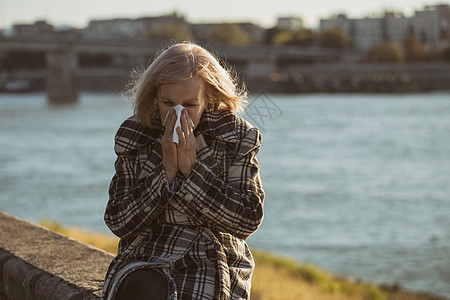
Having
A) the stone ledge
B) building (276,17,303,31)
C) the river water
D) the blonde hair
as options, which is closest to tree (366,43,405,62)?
building (276,17,303,31)

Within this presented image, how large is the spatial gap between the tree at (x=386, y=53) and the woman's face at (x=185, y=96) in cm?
5268

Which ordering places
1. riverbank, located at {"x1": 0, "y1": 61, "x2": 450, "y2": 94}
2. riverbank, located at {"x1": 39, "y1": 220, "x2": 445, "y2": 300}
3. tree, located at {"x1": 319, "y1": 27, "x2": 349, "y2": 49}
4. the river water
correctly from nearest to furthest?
1. riverbank, located at {"x1": 39, "y1": 220, "x2": 445, "y2": 300}
2. the river water
3. riverbank, located at {"x1": 0, "y1": 61, "x2": 450, "y2": 94}
4. tree, located at {"x1": 319, "y1": 27, "x2": 349, "y2": 49}

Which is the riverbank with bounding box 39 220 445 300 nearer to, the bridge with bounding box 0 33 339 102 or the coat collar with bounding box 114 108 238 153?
the coat collar with bounding box 114 108 238 153

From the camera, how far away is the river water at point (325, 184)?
403 inches

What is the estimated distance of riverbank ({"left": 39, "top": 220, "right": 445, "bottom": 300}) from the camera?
6.42m

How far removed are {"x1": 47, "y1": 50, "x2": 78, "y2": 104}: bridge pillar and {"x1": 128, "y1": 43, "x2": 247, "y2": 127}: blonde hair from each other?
43.6 meters

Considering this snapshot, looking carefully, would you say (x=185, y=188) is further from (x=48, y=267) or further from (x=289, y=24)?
(x=289, y=24)

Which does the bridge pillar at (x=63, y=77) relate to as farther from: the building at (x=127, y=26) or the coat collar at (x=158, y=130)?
the coat collar at (x=158, y=130)

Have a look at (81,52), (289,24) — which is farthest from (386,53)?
(81,52)

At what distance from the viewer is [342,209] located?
13.5m

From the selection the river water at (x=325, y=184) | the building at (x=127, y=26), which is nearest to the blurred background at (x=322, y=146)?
the river water at (x=325, y=184)

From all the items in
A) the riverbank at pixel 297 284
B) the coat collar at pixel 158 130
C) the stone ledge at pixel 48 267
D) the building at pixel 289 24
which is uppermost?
the coat collar at pixel 158 130

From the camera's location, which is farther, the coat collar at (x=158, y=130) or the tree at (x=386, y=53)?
the tree at (x=386, y=53)

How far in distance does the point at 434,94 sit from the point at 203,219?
5130cm
